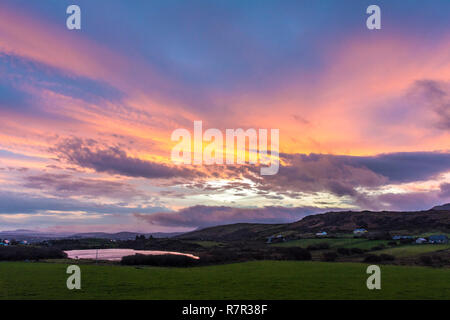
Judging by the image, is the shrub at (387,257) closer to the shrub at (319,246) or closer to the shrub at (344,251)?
the shrub at (344,251)

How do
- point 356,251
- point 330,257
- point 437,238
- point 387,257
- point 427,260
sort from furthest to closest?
1. point 437,238
2. point 356,251
3. point 330,257
4. point 387,257
5. point 427,260

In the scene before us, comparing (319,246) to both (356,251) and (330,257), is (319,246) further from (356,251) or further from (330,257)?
(330,257)

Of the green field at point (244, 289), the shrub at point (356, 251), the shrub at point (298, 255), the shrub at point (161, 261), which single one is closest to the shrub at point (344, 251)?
the shrub at point (356, 251)

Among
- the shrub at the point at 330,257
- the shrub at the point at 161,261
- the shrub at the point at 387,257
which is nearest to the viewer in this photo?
the shrub at the point at 387,257

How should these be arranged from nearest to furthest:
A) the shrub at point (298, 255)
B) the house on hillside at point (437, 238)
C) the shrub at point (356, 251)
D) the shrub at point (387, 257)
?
1. the shrub at point (387, 257)
2. the shrub at point (298, 255)
3. the shrub at point (356, 251)
4. the house on hillside at point (437, 238)

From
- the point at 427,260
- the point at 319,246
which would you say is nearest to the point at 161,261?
the point at 319,246

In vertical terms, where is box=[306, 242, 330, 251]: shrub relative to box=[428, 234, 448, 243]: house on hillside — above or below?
below

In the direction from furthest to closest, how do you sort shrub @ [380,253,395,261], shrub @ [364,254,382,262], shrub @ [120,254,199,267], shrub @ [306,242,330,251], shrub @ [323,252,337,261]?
shrub @ [306,242,330,251] < shrub @ [323,252,337,261] < shrub @ [120,254,199,267] < shrub @ [380,253,395,261] < shrub @ [364,254,382,262]

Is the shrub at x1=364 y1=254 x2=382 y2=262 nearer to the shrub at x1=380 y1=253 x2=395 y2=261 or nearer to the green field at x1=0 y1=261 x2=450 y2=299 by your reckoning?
the shrub at x1=380 y1=253 x2=395 y2=261

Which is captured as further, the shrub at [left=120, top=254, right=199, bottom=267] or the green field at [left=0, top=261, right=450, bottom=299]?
the shrub at [left=120, top=254, right=199, bottom=267]

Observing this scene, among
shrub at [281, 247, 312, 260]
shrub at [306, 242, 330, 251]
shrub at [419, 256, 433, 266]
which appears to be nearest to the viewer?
shrub at [419, 256, 433, 266]

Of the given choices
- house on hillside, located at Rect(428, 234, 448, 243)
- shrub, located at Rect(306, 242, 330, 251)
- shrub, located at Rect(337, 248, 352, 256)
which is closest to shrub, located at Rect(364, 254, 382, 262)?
shrub, located at Rect(337, 248, 352, 256)
